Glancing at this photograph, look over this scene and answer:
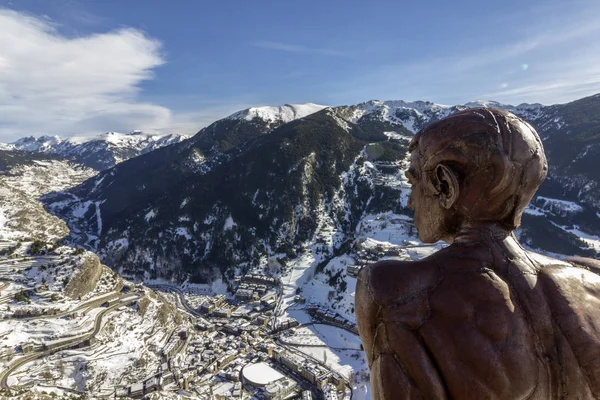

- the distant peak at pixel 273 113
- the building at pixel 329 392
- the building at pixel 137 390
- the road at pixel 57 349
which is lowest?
the building at pixel 329 392

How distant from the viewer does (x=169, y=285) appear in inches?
2746

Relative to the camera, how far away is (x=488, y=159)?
6.28 ft

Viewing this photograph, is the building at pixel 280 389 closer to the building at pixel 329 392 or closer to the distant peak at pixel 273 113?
the building at pixel 329 392

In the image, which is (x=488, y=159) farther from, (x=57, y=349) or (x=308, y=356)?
(x=57, y=349)

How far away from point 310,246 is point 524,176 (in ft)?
229

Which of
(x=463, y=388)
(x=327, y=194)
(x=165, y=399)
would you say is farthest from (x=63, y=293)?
(x=327, y=194)

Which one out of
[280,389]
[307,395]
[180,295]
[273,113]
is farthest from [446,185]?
[273,113]

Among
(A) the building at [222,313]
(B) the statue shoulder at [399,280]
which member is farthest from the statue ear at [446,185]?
(A) the building at [222,313]

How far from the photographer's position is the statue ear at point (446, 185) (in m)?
1.97

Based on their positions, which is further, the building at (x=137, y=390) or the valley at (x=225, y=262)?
the valley at (x=225, y=262)

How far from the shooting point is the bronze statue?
1630 millimetres

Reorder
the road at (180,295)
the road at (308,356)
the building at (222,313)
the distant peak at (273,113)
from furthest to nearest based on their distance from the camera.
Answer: the distant peak at (273,113) < the road at (180,295) < the building at (222,313) < the road at (308,356)

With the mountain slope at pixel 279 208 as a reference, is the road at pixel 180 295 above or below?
below

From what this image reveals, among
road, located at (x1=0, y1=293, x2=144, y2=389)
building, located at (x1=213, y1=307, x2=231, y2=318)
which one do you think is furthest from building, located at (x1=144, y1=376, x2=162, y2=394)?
building, located at (x1=213, y1=307, x2=231, y2=318)
